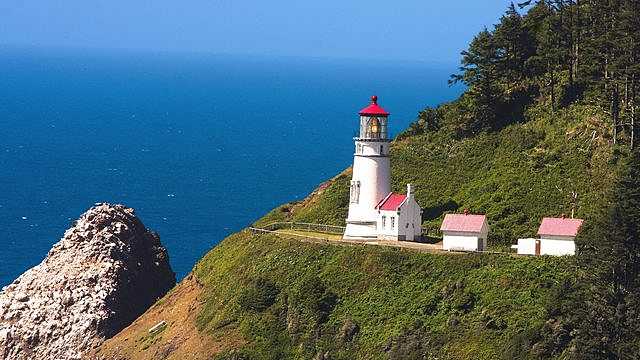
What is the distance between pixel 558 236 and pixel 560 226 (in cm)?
66

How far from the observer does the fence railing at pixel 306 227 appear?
90688 millimetres

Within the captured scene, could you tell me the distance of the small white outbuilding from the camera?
79125mm

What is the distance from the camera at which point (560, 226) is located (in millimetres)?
Answer: 76500

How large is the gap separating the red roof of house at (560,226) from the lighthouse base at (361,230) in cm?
1213

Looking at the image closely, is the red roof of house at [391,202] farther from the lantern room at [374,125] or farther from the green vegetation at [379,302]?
the green vegetation at [379,302]

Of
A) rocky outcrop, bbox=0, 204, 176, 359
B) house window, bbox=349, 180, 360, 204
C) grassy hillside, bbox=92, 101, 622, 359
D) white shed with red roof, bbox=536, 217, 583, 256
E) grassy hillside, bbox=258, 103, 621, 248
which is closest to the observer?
grassy hillside, bbox=92, 101, 622, 359

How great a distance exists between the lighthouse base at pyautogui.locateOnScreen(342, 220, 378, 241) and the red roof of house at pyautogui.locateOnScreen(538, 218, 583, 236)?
12.1 meters

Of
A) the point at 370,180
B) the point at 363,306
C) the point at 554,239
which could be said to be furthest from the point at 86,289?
the point at 554,239

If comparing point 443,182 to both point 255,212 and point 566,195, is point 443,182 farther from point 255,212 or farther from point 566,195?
point 255,212

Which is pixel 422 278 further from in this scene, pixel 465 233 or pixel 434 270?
pixel 465 233

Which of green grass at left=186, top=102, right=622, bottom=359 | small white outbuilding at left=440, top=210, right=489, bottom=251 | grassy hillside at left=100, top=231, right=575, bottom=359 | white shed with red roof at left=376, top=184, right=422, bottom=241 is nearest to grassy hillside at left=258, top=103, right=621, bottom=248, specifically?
green grass at left=186, top=102, right=622, bottom=359

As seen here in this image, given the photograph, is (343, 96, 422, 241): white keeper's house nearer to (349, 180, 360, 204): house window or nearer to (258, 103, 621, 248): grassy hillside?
(349, 180, 360, 204): house window

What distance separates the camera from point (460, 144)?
96125mm

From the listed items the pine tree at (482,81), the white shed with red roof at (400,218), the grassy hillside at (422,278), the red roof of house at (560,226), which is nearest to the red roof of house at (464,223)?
the grassy hillside at (422,278)
